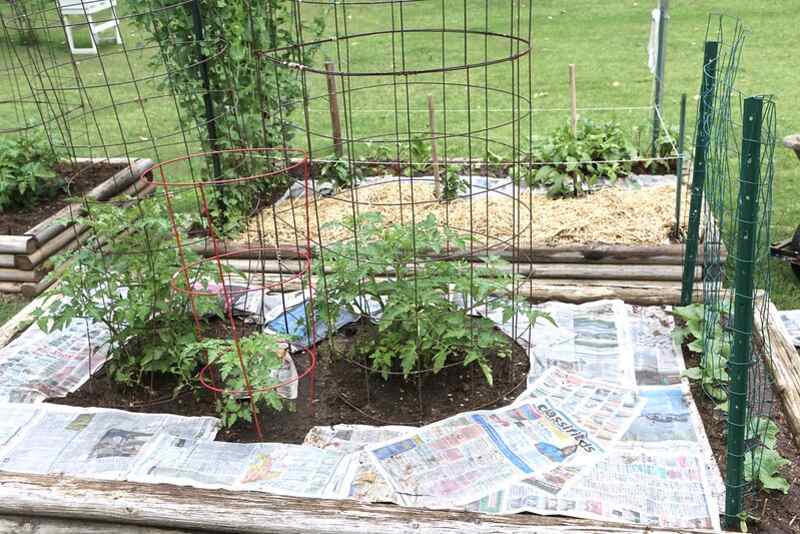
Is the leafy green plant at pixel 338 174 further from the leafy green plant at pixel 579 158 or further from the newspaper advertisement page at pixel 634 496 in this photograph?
the newspaper advertisement page at pixel 634 496

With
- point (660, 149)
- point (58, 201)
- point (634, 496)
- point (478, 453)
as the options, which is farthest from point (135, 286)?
point (660, 149)

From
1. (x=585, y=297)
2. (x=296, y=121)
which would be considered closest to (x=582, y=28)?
(x=296, y=121)

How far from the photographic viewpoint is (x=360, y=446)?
282 cm

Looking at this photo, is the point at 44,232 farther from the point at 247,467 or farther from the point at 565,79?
the point at 565,79

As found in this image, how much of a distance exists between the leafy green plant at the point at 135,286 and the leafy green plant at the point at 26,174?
1.74 metres

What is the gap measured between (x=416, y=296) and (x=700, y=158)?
4.21 ft

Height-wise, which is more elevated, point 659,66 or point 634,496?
point 659,66

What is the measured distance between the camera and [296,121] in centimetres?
677

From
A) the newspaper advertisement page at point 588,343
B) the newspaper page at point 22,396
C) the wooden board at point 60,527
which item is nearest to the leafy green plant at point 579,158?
the newspaper advertisement page at point 588,343

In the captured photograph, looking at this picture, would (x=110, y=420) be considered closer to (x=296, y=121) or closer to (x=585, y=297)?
(x=585, y=297)

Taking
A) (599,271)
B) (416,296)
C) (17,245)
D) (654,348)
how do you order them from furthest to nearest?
(17,245)
(599,271)
(654,348)
(416,296)

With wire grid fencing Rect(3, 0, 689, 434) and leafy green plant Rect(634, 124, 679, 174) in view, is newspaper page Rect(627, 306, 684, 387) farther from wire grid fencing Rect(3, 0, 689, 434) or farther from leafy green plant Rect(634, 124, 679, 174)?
leafy green plant Rect(634, 124, 679, 174)

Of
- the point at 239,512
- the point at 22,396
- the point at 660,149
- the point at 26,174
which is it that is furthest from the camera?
the point at 660,149

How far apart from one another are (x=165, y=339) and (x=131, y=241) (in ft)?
1.33
